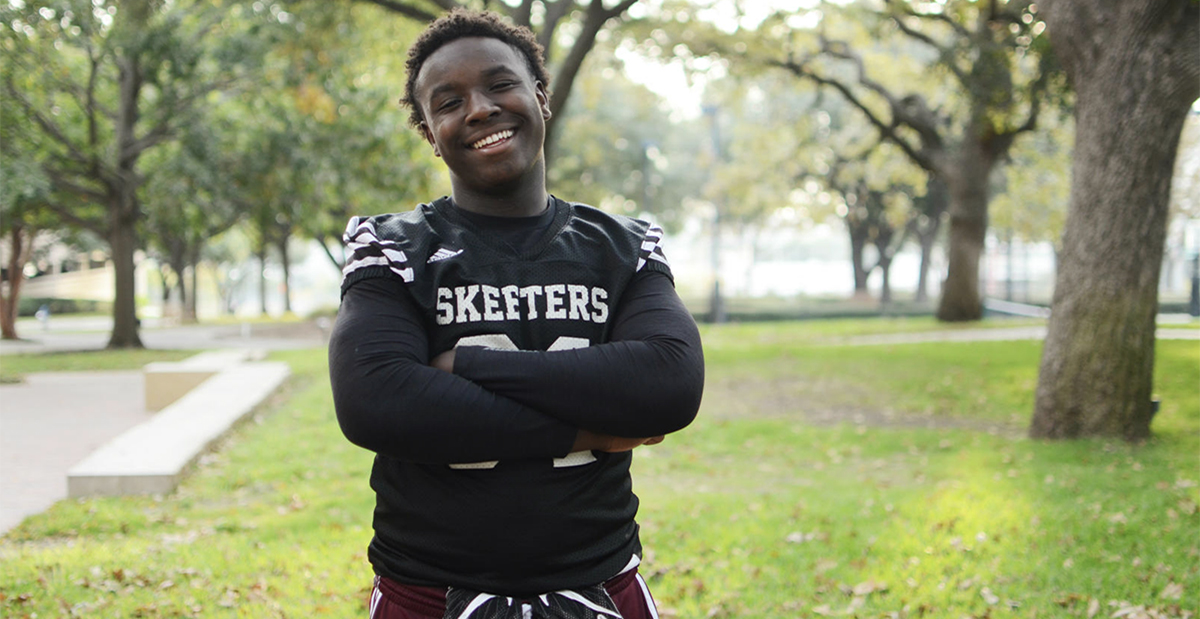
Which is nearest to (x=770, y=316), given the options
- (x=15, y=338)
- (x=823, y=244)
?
(x=15, y=338)

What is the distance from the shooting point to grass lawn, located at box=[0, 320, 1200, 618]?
514 cm

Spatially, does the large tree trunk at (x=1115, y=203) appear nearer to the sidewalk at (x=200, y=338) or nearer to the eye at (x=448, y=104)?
the eye at (x=448, y=104)

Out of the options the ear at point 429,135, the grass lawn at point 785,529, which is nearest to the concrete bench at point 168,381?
the grass lawn at point 785,529

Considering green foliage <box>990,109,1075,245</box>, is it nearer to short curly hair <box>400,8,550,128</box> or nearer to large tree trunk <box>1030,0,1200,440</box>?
large tree trunk <box>1030,0,1200,440</box>

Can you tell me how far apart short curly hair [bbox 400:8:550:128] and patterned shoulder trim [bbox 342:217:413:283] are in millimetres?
366

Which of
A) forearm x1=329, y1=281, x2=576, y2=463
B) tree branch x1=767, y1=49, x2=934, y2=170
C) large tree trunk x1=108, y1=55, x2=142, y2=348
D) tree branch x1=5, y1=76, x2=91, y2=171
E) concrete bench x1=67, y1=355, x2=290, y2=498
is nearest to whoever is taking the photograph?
forearm x1=329, y1=281, x2=576, y2=463

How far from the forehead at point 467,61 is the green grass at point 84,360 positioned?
57.2ft

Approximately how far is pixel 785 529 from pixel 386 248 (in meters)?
5.10

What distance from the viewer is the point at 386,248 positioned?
6.81 feet

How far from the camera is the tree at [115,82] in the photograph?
18.8 m

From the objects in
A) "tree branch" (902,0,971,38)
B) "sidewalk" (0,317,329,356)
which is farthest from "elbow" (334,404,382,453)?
"sidewalk" (0,317,329,356)

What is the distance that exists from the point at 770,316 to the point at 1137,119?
80.9 ft

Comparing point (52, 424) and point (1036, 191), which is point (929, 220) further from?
point (52, 424)

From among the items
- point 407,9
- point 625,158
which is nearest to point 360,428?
point 407,9
